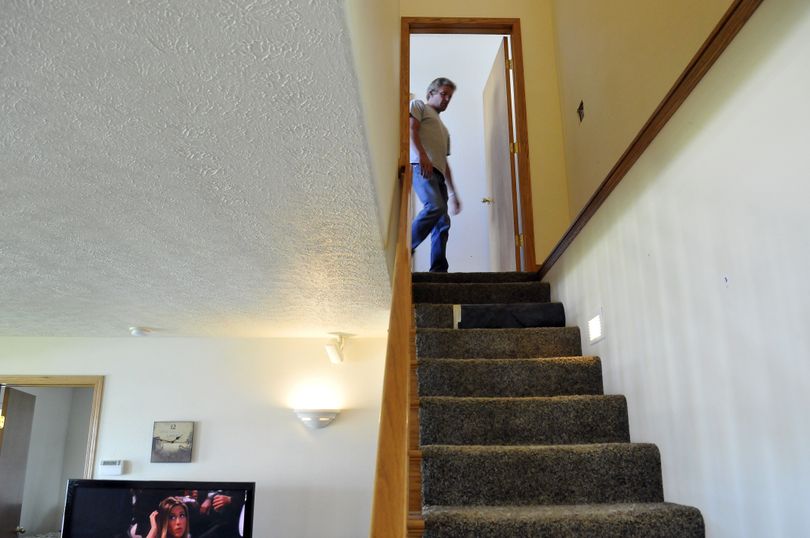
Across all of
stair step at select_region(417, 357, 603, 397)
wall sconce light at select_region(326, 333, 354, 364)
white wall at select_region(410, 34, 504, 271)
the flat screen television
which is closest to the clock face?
the flat screen television

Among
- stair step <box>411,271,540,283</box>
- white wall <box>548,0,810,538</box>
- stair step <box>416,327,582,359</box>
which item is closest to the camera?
white wall <box>548,0,810,538</box>

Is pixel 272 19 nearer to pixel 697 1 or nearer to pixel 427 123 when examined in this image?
pixel 697 1

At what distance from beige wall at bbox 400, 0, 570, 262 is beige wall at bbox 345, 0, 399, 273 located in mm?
1450

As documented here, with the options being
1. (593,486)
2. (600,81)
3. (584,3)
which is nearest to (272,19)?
(593,486)

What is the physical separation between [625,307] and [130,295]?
2.45 meters

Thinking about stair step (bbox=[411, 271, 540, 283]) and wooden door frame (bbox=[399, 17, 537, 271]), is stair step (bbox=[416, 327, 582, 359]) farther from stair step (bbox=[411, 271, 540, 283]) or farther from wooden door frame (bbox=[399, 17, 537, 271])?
wooden door frame (bbox=[399, 17, 537, 271])

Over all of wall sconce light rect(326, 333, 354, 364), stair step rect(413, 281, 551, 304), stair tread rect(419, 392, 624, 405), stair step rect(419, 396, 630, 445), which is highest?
stair step rect(413, 281, 551, 304)

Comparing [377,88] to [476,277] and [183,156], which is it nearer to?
[183,156]

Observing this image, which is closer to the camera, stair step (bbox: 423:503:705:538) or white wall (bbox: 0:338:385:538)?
stair step (bbox: 423:503:705:538)

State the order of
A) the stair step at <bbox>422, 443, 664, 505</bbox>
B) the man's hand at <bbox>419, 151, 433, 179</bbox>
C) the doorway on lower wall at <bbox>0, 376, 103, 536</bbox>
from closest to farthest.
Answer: the stair step at <bbox>422, 443, 664, 505</bbox>
the man's hand at <bbox>419, 151, 433, 179</bbox>
the doorway on lower wall at <bbox>0, 376, 103, 536</bbox>

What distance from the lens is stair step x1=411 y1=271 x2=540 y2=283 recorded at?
12.1 feet

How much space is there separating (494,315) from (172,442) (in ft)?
7.92

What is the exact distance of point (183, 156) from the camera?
184 centimetres

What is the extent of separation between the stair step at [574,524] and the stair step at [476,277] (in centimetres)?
191
